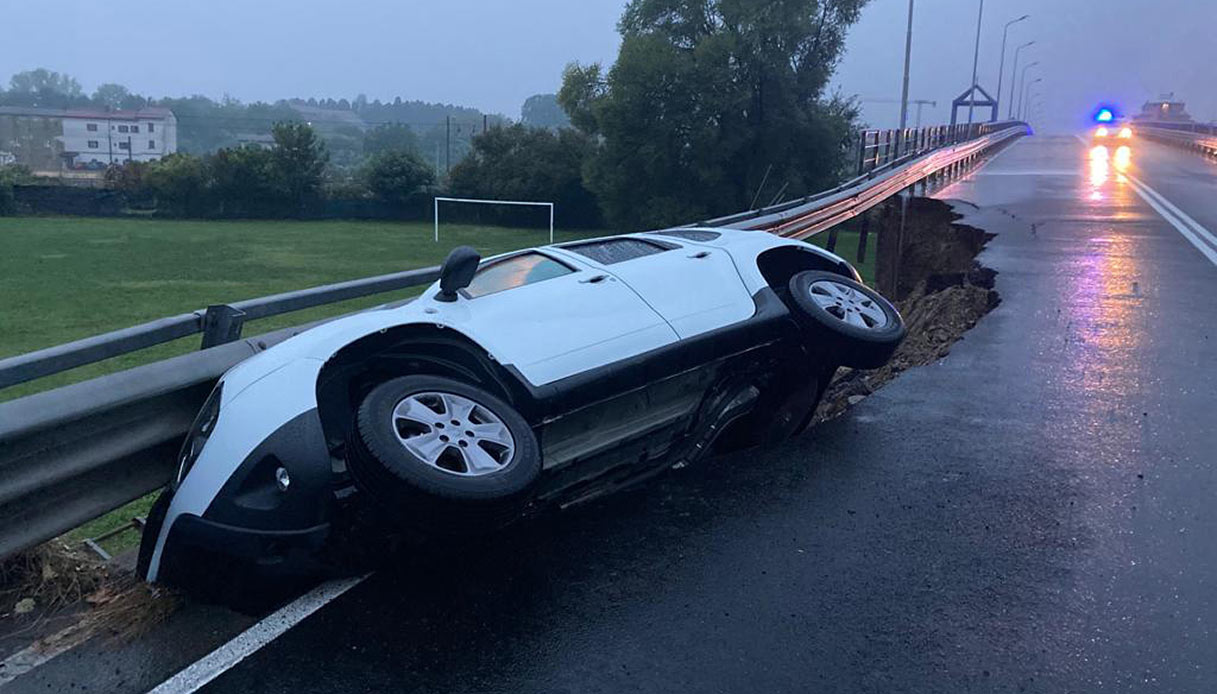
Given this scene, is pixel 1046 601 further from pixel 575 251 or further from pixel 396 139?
pixel 396 139

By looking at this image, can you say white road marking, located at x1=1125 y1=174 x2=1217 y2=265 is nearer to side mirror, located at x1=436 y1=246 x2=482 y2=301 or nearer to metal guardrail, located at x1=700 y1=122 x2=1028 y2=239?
metal guardrail, located at x1=700 y1=122 x2=1028 y2=239

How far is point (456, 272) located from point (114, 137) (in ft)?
280

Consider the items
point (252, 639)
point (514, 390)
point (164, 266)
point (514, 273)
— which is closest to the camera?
point (252, 639)

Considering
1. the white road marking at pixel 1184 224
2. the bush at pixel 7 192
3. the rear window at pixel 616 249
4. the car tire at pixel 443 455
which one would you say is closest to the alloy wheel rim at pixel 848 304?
the rear window at pixel 616 249

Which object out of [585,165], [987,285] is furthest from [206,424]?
[585,165]

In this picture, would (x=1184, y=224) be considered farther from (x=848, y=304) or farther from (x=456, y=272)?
(x=456, y=272)

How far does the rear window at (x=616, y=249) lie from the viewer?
5199mm

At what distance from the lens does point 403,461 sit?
11.1 ft

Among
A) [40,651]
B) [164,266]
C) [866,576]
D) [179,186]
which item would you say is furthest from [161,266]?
[866,576]

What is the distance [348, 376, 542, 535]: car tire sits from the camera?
3379mm

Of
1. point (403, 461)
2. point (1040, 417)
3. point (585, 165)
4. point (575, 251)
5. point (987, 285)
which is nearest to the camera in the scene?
point (403, 461)

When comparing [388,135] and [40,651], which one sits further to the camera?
[388,135]

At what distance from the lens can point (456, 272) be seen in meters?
4.45

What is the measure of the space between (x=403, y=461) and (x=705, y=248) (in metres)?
2.55
